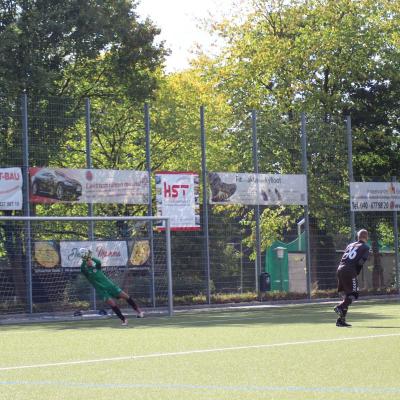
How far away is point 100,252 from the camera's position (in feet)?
83.0

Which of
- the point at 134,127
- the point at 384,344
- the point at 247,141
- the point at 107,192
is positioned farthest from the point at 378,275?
the point at 384,344

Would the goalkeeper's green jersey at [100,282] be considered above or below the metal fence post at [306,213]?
below

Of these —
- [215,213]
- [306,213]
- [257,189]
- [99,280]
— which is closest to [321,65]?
[306,213]

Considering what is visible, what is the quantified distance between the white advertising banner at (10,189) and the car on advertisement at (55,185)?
1.36ft

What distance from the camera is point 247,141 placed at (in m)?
34.1

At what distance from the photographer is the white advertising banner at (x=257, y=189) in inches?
1129

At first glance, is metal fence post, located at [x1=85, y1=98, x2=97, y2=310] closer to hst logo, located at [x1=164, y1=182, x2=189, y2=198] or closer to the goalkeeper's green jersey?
hst logo, located at [x1=164, y1=182, x2=189, y2=198]

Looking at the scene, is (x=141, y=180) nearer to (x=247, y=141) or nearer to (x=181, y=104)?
(x=247, y=141)

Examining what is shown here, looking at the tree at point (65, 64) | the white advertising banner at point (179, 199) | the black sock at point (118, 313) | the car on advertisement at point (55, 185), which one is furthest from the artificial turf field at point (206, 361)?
the white advertising banner at point (179, 199)

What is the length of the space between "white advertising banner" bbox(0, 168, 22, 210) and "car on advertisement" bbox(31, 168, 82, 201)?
414 millimetres

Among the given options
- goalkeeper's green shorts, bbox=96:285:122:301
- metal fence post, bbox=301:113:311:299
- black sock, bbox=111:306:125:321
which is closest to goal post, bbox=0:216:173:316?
goalkeeper's green shorts, bbox=96:285:122:301

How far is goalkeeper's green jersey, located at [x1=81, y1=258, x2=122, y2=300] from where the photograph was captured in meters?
21.0

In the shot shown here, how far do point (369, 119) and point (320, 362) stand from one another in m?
29.6

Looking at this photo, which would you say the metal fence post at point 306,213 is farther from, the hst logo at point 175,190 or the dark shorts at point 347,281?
the dark shorts at point 347,281
